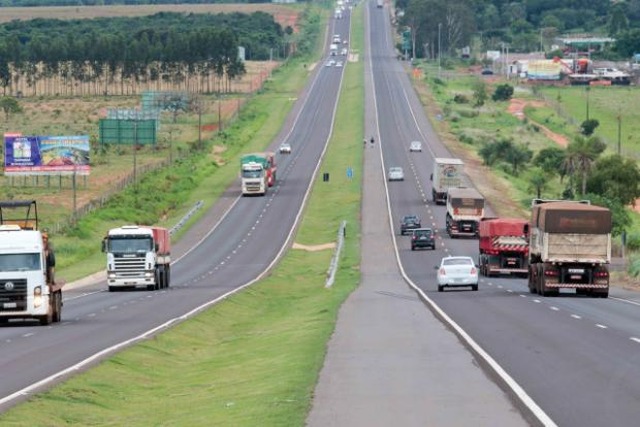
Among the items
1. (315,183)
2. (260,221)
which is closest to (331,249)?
(260,221)

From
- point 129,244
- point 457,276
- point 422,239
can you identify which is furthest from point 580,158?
point 457,276

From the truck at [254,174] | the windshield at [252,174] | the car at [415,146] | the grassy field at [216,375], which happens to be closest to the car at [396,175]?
the truck at [254,174]

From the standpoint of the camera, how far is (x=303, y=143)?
169625mm

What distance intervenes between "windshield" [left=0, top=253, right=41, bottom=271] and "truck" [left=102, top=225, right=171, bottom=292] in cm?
2363

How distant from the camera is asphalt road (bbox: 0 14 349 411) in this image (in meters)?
32.4

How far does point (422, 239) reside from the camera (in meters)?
94.8

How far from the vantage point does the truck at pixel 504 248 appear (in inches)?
2992

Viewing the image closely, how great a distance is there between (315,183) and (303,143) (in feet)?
105

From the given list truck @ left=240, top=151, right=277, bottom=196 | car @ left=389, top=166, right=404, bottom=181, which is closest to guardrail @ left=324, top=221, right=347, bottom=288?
truck @ left=240, top=151, right=277, bottom=196

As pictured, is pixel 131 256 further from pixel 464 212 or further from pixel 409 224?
pixel 409 224

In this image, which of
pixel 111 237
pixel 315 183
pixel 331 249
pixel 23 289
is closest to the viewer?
pixel 23 289

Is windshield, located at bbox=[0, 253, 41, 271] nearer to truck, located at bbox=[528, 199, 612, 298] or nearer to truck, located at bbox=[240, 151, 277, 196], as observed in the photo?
truck, located at bbox=[528, 199, 612, 298]

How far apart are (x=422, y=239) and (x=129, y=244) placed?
31.3m

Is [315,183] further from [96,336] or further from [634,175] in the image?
[96,336]
